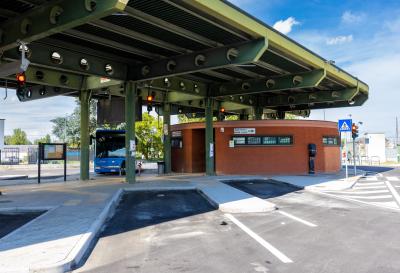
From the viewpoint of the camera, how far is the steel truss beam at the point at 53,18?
9.61 metres

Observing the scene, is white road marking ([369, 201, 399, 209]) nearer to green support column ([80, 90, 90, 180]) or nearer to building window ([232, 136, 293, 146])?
building window ([232, 136, 293, 146])

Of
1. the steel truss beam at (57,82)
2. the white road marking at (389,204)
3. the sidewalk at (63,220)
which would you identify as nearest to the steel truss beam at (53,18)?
the steel truss beam at (57,82)

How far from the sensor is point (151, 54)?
1700 centimetres

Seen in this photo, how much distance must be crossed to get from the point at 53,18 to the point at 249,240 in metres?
7.94

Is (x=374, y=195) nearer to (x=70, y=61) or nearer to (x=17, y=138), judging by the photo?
(x=70, y=61)

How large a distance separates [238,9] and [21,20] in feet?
22.8

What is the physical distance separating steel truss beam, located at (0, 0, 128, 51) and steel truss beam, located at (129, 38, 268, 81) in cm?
657

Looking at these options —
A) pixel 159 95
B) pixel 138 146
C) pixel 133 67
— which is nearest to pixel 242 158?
pixel 159 95

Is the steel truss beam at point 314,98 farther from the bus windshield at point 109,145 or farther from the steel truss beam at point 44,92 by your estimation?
the steel truss beam at point 44,92

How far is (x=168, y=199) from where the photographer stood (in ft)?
45.2

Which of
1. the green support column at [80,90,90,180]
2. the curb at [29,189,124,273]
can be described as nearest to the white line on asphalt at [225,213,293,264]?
the curb at [29,189,124,273]

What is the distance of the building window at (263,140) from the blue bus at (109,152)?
8141 millimetres

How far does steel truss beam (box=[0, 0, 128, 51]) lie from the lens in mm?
9609

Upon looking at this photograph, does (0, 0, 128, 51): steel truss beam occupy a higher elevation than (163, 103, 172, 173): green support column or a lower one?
higher
